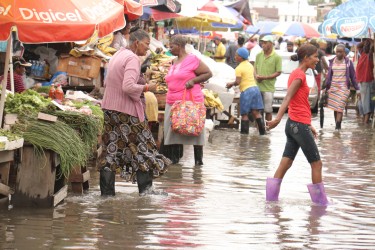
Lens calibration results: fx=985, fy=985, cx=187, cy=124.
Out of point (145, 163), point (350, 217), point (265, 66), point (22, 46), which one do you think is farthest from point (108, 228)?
point (265, 66)

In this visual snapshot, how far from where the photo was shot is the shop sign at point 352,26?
22.8 metres

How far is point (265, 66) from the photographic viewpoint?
67.5ft

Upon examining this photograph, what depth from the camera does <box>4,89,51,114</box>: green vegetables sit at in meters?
9.73

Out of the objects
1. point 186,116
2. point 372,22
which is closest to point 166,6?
point 372,22

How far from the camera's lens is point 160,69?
15922mm

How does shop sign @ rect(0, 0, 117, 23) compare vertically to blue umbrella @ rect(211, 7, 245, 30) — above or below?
below

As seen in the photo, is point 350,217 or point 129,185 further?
point 129,185

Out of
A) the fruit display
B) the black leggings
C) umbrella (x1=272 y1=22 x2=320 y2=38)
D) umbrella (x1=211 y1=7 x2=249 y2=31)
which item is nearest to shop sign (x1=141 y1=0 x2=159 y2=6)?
the fruit display

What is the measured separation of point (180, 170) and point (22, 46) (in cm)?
316

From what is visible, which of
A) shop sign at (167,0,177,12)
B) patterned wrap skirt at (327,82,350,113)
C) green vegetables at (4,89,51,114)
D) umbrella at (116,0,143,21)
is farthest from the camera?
patterned wrap skirt at (327,82,350,113)

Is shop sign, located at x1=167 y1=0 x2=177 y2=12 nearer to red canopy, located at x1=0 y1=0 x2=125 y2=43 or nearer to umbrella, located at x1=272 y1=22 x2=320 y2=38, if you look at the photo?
red canopy, located at x1=0 y1=0 x2=125 y2=43

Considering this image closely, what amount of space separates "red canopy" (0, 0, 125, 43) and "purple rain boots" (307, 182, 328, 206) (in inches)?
111

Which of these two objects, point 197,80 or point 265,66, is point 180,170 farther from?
point 265,66

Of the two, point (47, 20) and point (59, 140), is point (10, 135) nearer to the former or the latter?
point (59, 140)
